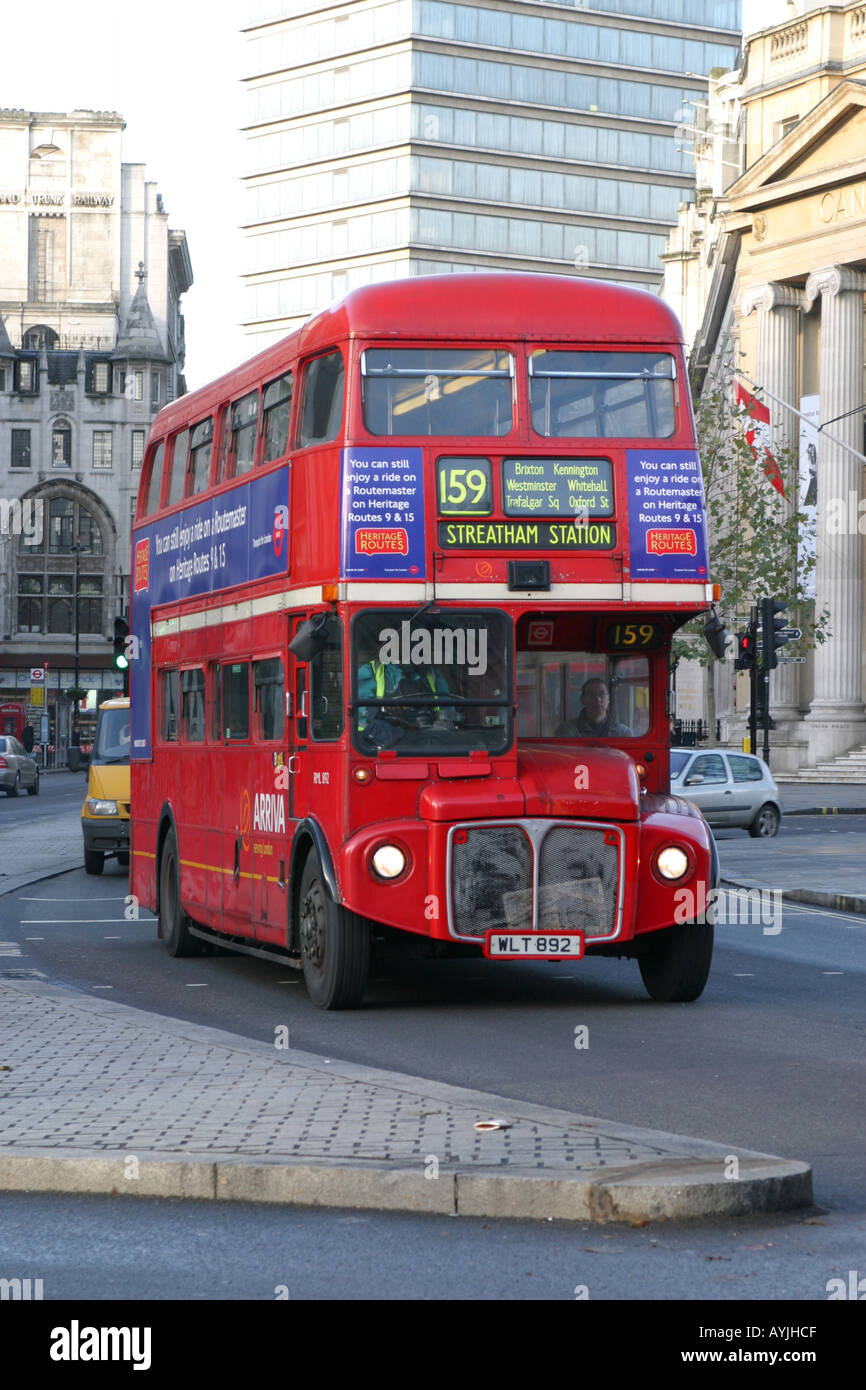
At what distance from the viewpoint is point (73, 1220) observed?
21.7 feet

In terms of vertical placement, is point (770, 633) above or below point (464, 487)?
above

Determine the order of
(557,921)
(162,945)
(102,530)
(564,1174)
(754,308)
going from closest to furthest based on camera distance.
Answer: (564,1174)
(557,921)
(162,945)
(754,308)
(102,530)

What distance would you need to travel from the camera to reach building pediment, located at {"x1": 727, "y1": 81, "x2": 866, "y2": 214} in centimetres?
5522

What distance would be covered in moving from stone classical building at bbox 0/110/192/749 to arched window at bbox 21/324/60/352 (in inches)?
3.2

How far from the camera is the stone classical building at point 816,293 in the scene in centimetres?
5603

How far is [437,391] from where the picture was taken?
1241 cm

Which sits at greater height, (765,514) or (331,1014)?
(765,514)

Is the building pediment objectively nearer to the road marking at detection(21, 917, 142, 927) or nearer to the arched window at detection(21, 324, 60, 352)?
the road marking at detection(21, 917, 142, 927)

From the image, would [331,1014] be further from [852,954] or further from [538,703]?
[852,954]

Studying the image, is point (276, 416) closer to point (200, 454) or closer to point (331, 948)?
point (200, 454)

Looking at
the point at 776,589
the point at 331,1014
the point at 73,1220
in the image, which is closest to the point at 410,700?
the point at 331,1014

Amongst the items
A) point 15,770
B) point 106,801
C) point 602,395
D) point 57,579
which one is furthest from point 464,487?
point 57,579

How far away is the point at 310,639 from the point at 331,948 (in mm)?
1824

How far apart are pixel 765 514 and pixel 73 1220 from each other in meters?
49.8
